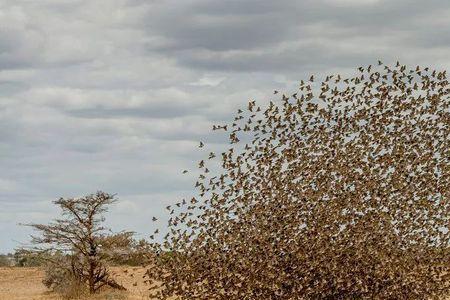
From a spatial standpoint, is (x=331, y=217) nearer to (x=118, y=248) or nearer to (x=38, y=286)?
(x=118, y=248)

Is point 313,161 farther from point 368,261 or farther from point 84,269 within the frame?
point 84,269

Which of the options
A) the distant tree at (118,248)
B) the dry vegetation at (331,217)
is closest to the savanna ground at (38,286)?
the distant tree at (118,248)

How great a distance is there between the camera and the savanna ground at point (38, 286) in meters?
28.9

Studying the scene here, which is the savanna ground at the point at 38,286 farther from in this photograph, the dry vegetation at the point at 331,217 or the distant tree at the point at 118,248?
the dry vegetation at the point at 331,217

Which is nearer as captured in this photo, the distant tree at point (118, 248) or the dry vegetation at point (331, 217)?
the dry vegetation at point (331, 217)

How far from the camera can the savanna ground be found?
2894 cm

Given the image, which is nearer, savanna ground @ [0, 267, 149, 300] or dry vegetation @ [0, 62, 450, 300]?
dry vegetation @ [0, 62, 450, 300]

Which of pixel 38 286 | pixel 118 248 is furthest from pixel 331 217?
pixel 38 286

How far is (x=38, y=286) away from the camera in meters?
44.2

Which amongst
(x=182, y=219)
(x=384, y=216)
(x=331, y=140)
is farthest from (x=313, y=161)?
(x=182, y=219)

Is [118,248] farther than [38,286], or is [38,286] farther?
[38,286]

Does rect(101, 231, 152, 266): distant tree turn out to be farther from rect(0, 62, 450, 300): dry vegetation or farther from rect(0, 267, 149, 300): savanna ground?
rect(0, 62, 450, 300): dry vegetation

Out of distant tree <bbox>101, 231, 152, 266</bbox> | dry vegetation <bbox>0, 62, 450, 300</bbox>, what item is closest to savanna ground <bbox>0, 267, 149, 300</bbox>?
distant tree <bbox>101, 231, 152, 266</bbox>

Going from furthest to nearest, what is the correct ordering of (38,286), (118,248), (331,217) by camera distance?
(38,286) < (118,248) < (331,217)
